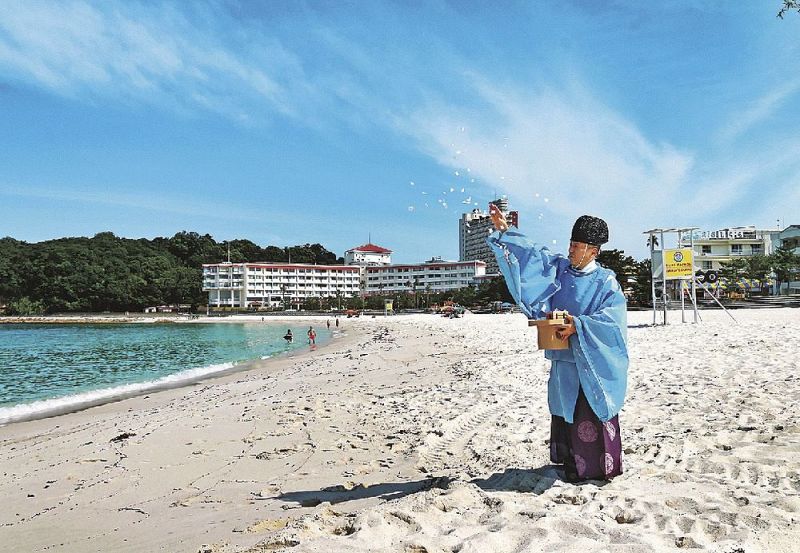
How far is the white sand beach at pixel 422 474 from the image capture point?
335cm

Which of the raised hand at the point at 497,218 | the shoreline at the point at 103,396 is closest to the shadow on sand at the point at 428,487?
the raised hand at the point at 497,218

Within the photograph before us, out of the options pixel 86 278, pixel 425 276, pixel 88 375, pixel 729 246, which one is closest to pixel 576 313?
pixel 88 375

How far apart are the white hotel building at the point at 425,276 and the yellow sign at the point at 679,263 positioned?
103418 millimetres

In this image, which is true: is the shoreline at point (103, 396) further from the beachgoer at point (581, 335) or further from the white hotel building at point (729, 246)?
the white hotel building at point (729, 246)

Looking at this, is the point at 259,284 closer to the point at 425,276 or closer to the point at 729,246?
the point at 425,276

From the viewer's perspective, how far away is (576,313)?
13.8 ft

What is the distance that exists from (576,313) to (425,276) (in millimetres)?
126634

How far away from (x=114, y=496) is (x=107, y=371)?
61.1 ft

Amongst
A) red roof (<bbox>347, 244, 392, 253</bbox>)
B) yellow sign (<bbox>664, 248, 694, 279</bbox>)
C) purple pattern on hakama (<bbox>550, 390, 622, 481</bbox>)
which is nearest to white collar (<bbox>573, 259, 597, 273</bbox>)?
purple pattern on hakama (<bbox>550, 390, 622, 481</bbox>)

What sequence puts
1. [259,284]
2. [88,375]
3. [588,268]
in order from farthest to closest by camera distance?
[259,284] → [88,375] → [588,268]

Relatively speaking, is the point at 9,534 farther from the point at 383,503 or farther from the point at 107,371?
the point at 107,371

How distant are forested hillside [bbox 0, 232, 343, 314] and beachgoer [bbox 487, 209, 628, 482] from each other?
5020 inches

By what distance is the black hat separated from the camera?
13.8 ft

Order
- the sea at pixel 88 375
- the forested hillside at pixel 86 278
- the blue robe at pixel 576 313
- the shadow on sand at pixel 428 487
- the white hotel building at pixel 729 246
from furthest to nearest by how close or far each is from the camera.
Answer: the forested hillside at pixel 86 278, the white hotel building at pixel 729 246, the sea at pixel 88 375, the shadow on sand at pixel 428 487, the blue robe at pixel 576 313
